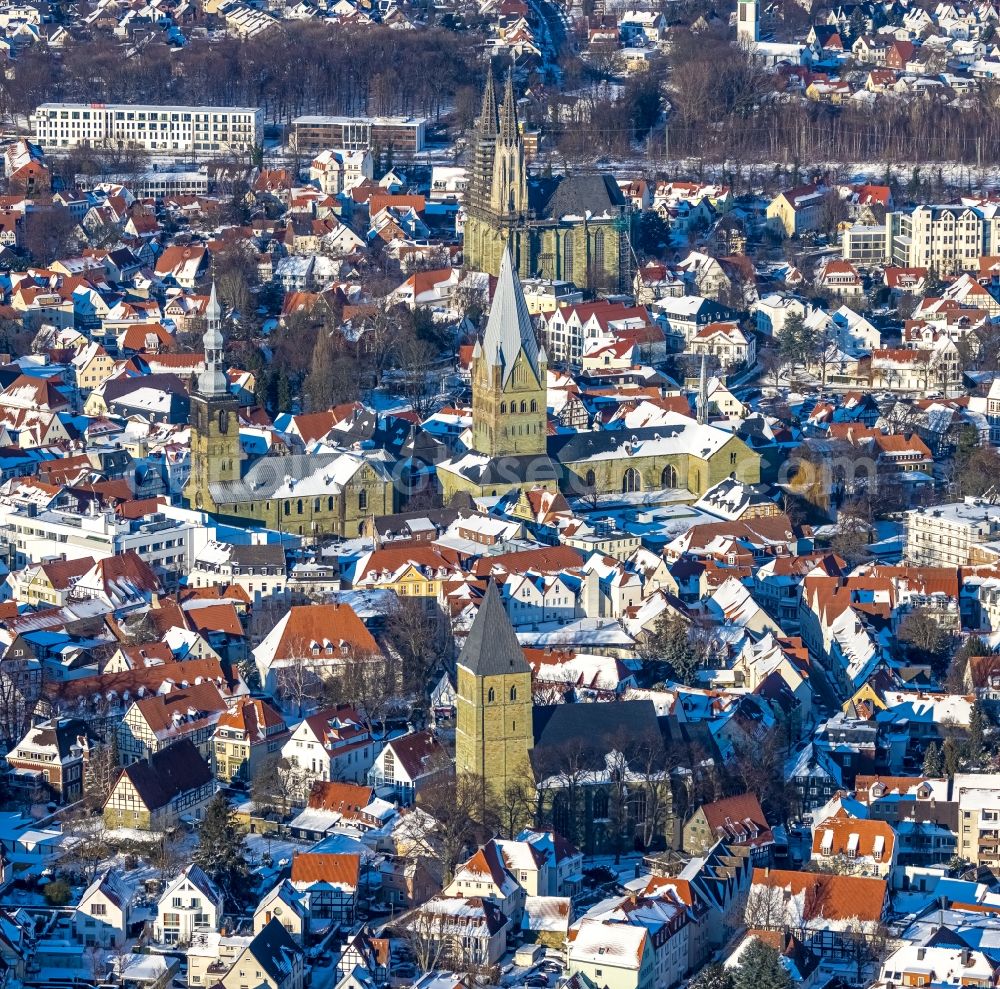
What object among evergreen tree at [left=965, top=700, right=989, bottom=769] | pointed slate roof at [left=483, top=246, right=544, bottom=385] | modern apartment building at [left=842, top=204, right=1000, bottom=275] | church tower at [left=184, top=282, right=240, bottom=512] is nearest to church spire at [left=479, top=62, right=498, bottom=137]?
modern apartment building at [left=842, top=204, right=1000, bottom=275]

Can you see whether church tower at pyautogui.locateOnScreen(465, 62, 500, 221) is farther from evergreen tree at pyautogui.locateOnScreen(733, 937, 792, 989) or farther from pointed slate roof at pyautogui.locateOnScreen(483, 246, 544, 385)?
evergreen tree at pyautogui.locateOnScreen(733, 937, 792, 989)

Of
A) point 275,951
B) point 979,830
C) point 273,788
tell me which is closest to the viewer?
point 275,951

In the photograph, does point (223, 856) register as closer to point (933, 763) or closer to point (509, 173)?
point (933, 763)

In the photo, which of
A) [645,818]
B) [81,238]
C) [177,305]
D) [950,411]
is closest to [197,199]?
[81,238]

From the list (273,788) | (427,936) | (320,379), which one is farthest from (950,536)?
(427,936)

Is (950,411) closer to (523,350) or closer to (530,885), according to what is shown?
(523,350)

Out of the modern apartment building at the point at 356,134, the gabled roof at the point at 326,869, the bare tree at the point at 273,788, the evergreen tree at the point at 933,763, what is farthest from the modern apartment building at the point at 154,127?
the gabled roof at the point at 326,869
